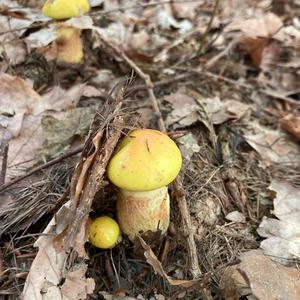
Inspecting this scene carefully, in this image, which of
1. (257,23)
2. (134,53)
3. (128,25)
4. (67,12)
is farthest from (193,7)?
(67,12)

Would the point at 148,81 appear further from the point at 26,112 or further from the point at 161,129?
the point at 26,112

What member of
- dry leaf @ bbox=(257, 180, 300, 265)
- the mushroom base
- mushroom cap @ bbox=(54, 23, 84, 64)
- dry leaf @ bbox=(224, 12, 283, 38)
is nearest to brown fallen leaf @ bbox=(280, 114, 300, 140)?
dry leaf @ bbox=(257, 180, 300, 265)

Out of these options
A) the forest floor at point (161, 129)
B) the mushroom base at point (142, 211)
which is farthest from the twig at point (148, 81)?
the mushroom base at point (142, 211)

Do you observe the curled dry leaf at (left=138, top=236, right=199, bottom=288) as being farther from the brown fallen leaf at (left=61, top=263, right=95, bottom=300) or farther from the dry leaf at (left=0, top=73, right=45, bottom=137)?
the dry leaf at (left=0, top=73, right=45, bottom=137)

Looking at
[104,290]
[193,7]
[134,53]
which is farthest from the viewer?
[193,7]

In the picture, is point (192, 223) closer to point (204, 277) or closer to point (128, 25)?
point (204, 277)

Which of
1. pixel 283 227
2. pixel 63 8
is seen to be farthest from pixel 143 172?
pixel 63 8
